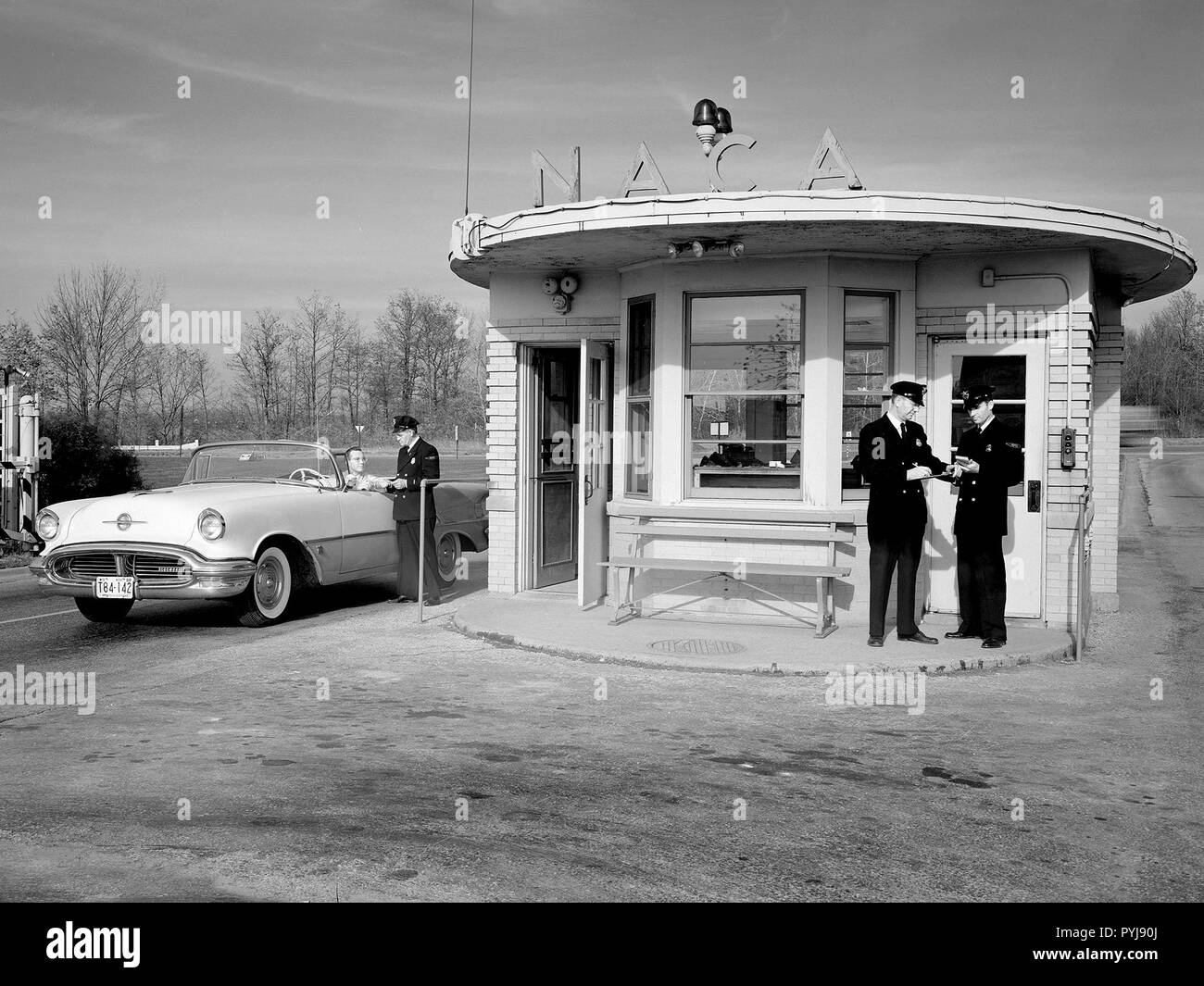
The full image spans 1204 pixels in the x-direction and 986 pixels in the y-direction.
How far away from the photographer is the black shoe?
30.2ft

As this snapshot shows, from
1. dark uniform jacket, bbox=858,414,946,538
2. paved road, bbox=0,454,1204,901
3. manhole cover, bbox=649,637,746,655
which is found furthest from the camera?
dark uniform jacket, bbox=858,414,946,538

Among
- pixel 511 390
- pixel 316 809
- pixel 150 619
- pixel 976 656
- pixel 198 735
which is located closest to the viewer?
pixel 316 809

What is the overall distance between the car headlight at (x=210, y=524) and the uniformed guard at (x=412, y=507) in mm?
2111

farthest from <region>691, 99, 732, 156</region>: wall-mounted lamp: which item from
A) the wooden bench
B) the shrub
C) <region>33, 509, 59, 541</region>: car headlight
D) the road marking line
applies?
the shrub

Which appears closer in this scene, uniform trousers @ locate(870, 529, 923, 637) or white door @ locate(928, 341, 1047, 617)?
uniform trousers @ locate(870, 529, 923, 637)

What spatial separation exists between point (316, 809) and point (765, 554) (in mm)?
5860

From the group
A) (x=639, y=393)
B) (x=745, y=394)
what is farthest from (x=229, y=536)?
(x=745, y=394)

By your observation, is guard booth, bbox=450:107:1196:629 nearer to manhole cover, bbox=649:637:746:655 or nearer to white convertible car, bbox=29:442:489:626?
manhole cover, bbox=649:637:746:655

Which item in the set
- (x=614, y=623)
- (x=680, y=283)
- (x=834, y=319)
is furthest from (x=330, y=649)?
(x=834, y=319)

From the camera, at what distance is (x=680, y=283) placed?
10.5m

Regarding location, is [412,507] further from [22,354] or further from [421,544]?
[22,354]

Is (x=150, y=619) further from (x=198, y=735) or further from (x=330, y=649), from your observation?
(x=198, y=735)

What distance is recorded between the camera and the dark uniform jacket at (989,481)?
911 cm

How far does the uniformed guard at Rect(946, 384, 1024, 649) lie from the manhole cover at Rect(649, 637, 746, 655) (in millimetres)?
1902
